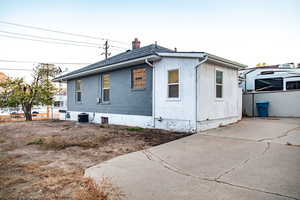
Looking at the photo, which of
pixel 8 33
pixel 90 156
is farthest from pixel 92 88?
pixel 8 33

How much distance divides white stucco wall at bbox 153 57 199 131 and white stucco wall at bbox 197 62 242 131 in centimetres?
30

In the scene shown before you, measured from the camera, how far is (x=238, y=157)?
12.1 ft

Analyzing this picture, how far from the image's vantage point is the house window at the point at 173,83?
23.0 feet

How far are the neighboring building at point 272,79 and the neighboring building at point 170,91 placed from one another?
815 centimetres

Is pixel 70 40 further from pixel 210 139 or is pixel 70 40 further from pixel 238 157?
pixel 238 157

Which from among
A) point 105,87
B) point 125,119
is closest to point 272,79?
point 125,119

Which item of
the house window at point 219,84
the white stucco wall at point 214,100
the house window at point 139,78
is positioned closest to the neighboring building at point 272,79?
the white stucco wall at point 214,100

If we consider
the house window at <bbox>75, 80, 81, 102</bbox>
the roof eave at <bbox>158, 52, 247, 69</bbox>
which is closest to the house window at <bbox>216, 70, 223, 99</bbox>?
the roof eave at <bbox>158, 52, 247, 69</bbox>

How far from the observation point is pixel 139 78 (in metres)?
8.45

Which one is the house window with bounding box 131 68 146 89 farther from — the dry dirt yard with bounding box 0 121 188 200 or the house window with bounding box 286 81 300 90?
the house window with bounding box 286 81 300 90

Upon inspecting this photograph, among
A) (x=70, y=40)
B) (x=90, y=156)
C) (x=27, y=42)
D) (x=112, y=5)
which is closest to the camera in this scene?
→ (x=90, y=156)

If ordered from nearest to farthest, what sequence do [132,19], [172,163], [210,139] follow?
[172,163], [210,139], [132,19]

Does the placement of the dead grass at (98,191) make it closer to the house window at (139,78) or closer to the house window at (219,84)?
the house window at (139,78)

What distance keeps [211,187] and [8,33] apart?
21125 millimetres
